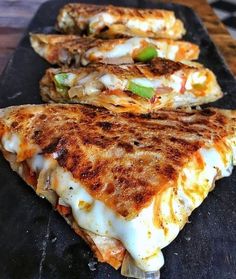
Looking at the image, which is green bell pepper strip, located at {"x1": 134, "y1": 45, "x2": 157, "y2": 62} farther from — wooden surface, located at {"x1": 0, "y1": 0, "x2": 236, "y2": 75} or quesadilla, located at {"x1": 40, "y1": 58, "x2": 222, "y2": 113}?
wooden surface, located at {"x1": 0, "y1": 0, "x2": 236, "y2": 75}

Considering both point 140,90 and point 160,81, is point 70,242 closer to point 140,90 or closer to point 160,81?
point 140,90

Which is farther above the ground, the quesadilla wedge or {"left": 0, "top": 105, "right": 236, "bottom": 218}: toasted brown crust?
{"left": 0, "top": 105, "right": 236, "bottom": 218}: toasted brown crust

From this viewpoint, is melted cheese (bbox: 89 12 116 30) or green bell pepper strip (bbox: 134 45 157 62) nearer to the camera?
Answer: green bell pepper strip (bbox: 134 45 157 62)

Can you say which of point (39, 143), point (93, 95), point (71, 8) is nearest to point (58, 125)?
point (39, 143)

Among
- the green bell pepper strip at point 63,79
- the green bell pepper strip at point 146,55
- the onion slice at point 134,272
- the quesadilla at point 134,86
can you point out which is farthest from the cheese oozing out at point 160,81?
the onion slice at point 134,272

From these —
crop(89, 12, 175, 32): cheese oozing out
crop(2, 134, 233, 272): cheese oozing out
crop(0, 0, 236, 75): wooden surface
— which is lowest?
crop(0, 0, 236, 75): wooden surface

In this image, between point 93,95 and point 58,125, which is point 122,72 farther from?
point 58,125

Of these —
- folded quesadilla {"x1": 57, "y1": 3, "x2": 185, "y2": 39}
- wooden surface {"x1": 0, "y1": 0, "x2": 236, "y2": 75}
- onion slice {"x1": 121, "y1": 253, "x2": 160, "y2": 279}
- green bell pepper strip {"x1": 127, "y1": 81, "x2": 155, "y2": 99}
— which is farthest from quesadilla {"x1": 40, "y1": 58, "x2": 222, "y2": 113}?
onion slice {"x1": 121, "y1": 253, "x2": 160, "y2": 279}
